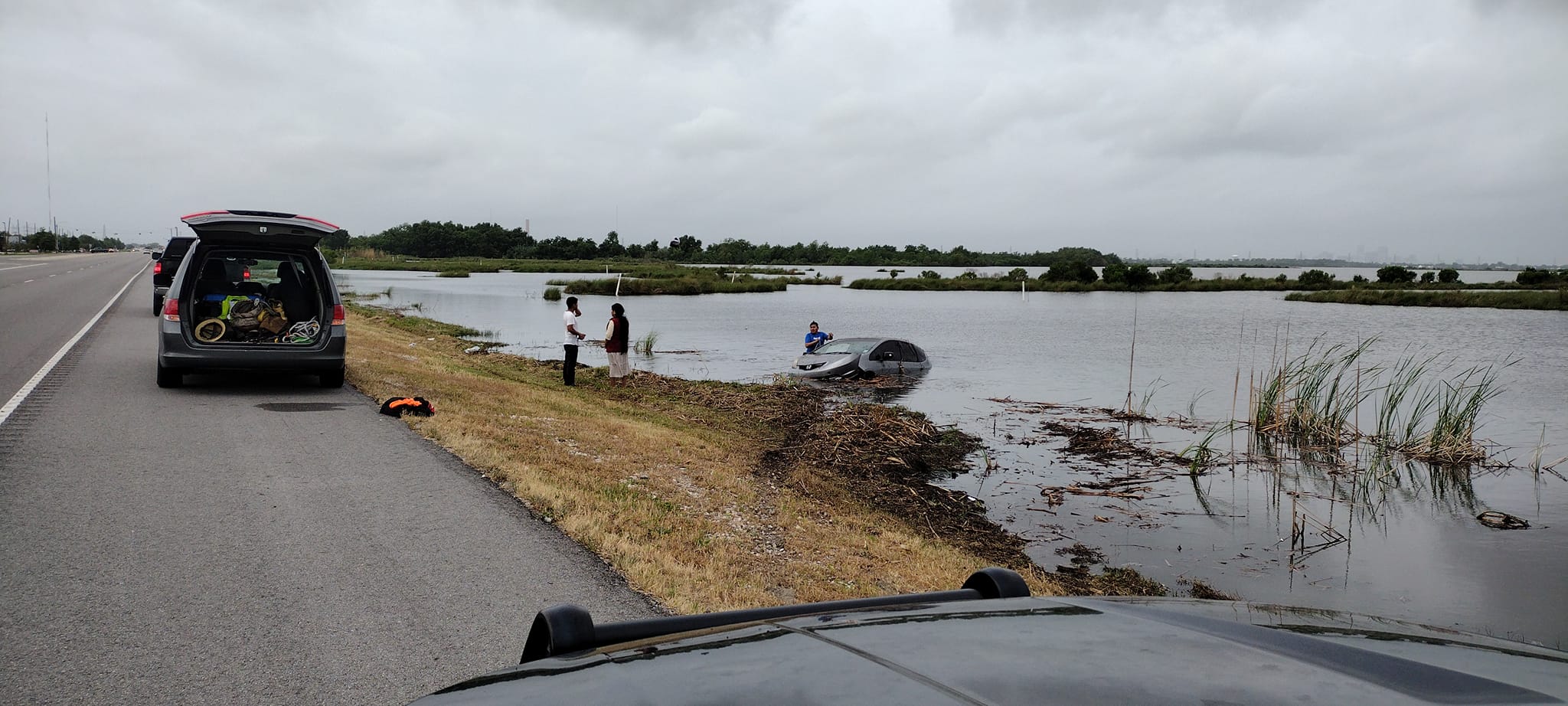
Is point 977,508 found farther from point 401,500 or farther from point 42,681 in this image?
point 42,681

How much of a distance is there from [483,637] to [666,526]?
2.92 metres

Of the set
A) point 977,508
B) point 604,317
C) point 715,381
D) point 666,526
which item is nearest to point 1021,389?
point 715,381

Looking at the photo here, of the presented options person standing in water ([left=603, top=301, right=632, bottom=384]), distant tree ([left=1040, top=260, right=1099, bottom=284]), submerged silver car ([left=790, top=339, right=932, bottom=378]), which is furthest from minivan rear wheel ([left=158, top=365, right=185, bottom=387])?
distant tree ([left=1040, top=260, right=1099, bottom=284])

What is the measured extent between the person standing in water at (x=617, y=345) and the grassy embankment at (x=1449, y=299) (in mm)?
77820

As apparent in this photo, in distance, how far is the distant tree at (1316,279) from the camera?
107m

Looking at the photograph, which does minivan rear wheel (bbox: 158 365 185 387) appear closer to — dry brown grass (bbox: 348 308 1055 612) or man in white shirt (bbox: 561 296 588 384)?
dry brown grass (bbox: 348 308 1055 612)

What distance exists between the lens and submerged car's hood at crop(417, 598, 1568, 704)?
1.54m

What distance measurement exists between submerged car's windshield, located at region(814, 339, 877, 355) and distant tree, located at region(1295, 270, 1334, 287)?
96694 millimetres

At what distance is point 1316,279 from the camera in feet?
360

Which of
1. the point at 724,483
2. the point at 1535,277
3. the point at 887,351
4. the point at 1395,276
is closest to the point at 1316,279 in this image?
the point at 1395,276

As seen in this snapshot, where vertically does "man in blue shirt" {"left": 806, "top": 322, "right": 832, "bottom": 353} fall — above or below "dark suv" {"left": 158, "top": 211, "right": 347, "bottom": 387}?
below

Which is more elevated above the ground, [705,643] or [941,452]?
[705,643]

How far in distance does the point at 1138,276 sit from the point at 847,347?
91.1 metres

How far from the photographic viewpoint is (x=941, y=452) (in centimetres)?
1645
